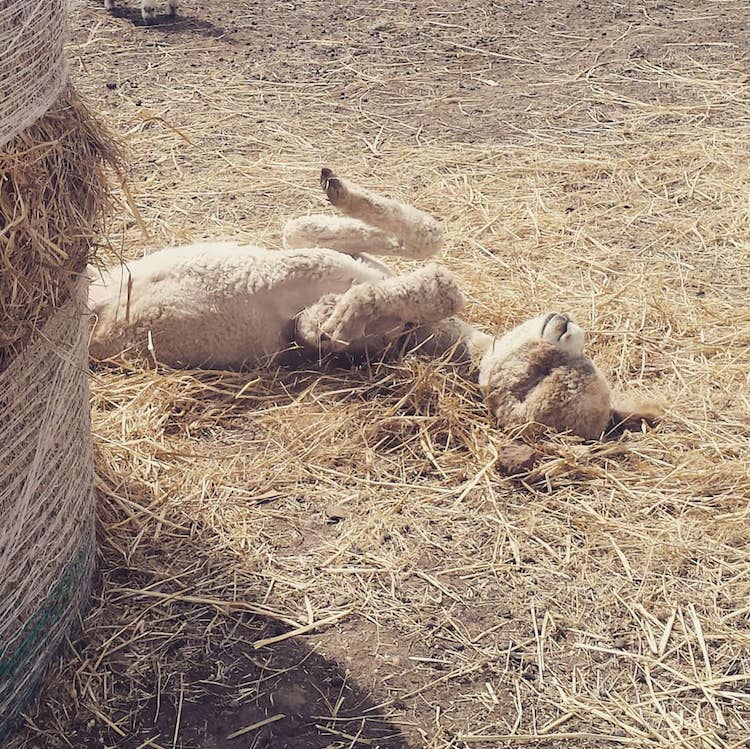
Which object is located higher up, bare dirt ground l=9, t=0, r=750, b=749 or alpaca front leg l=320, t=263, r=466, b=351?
alpaca front leg l=320, t=263, r=466, b=351

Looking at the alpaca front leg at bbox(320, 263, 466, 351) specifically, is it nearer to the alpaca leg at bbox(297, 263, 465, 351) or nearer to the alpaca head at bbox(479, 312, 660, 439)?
the alpaca leg at bbox(297, 263, 465, 351)

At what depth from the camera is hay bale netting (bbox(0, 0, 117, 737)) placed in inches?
91.4

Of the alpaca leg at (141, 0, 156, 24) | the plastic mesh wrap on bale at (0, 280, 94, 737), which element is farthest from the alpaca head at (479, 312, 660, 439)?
the alpaca leg at (141, 0, 156, 24)

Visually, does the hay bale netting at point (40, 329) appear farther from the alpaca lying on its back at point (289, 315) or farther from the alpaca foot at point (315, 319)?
the alpaca foot at point (315, 319)

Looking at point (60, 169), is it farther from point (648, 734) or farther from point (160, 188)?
point (160, 188)

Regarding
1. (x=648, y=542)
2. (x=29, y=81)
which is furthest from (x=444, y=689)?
(x=29, y=81)

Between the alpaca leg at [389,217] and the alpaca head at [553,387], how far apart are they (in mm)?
850

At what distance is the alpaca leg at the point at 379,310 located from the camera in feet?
13.6

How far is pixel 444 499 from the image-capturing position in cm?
374

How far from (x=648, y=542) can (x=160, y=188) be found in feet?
12.0

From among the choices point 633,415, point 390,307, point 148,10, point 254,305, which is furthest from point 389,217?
point 148,10

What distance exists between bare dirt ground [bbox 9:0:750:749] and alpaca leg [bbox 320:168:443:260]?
1.29 feet

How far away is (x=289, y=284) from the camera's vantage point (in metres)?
4.27

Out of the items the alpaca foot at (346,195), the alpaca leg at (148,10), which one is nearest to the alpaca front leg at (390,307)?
the alpaca foot at (346,195)
